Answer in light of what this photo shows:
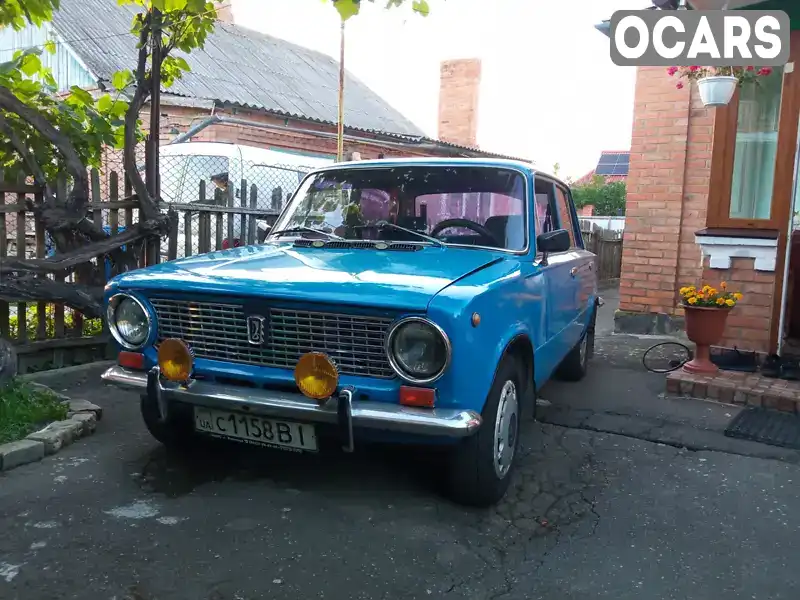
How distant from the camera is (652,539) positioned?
2.99 metres

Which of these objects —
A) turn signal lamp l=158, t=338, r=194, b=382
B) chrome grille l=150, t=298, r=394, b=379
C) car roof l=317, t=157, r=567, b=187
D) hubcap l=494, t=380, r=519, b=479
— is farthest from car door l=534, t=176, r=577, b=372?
turn signal lamp l=158, t=338, r=194, b=382

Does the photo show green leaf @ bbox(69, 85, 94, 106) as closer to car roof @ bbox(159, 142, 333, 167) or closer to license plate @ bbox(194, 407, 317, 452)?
license plate @ bbox(194, 407, 317, 452)

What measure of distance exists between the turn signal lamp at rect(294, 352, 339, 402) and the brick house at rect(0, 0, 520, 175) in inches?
399

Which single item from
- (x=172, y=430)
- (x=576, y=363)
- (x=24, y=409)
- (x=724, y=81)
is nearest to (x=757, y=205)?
(x=724, y=81)

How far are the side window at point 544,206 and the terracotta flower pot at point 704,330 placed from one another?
1.59 m

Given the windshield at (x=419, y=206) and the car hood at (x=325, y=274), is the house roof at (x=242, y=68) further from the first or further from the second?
the car hood at (x=325, y=274)

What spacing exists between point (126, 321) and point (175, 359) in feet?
1.44

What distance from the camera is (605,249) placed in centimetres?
1391

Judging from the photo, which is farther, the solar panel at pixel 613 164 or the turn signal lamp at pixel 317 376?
the solar panel at pixel 613 164

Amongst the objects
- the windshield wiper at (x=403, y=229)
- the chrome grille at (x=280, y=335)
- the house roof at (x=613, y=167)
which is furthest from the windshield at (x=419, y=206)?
the house roof at (x=613, y=167)

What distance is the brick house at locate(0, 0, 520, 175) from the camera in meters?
14.0

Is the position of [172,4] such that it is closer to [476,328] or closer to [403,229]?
[403,229]

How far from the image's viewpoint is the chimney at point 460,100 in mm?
24250

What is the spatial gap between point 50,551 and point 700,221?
7.06 meters
